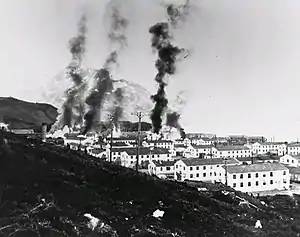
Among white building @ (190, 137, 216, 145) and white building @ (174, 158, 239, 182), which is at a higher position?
white building @ (190, 137, 216, 145)

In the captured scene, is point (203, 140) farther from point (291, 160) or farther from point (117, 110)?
point (291, 160)

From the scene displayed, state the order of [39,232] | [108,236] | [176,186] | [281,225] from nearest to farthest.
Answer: [39,232] < [108,236] < [281,225] < [176,186]

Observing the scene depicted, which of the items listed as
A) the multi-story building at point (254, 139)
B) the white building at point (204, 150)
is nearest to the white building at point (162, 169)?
the white building at point (204, 150)

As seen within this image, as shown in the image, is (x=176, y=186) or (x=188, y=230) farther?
(x=176, y=186)

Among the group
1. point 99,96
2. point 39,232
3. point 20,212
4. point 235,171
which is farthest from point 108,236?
point 99,96

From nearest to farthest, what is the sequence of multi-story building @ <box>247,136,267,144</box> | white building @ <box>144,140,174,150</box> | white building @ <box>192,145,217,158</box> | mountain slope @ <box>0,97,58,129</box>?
1. mountain slope @ <box>0,97,58,129</box>
2. white building @ <box>192,145,217,158</box>
3. white building @ <box>144,140,174,150</box>
4. multi-story building @ <box>247,136,267,144</box>

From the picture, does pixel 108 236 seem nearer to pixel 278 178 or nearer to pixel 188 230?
pixel 188 230

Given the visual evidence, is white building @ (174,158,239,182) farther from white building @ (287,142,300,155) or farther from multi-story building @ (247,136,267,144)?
multi-story building @ (247,136,267,144)

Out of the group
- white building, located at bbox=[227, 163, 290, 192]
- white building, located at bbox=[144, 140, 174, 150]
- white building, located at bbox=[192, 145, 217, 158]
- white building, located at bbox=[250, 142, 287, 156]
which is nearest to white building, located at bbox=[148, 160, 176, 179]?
white building, located at bbox=[227, 163, 290, 192]
